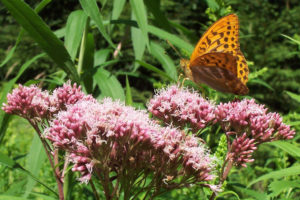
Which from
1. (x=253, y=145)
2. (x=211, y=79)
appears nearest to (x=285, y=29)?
(x=211, y=79)

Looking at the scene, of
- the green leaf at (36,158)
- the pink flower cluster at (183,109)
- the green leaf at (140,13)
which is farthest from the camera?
the green leaf at (36,158)

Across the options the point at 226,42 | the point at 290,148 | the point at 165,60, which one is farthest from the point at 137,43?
the point at 290,148

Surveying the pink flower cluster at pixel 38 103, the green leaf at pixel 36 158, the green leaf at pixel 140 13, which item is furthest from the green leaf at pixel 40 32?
the green leaf at pixel 36 158

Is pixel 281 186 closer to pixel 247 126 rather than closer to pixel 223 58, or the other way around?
pixel 247 126

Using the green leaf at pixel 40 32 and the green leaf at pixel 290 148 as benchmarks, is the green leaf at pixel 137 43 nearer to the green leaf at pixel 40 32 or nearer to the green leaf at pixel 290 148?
the green leaf at pixel 40 32

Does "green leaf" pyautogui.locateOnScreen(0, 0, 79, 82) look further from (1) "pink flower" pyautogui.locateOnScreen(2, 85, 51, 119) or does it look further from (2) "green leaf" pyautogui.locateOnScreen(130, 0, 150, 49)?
(2) "green leaf" pyautogui.locateOnScreen(130, 0, 150, 49)

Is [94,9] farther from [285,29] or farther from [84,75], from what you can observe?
[285,29]

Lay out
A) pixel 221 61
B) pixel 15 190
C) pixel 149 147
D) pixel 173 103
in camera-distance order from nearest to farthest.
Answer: pixel 149 147, pixel 173 103, pixel 221 61, pixel 15 190

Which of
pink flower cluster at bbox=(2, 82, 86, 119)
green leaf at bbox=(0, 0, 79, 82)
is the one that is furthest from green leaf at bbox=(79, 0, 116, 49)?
pink flower cluster at bbox=(2, 82, 86, 119)
